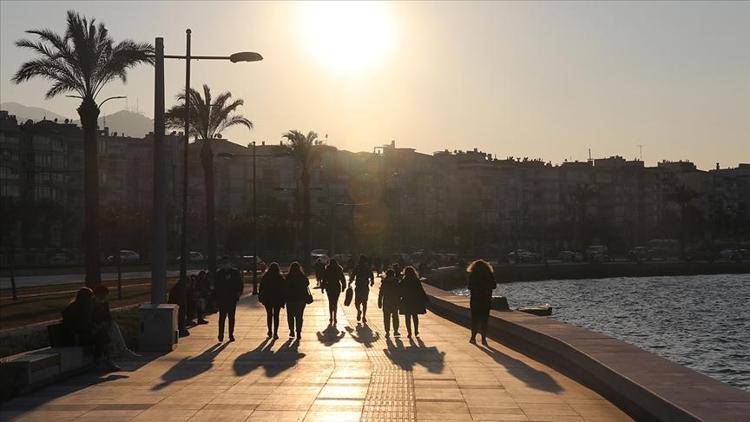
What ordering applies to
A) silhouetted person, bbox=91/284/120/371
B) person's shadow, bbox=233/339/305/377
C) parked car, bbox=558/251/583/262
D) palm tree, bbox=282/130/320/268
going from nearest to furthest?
silhouetted person, bbox=91/284/120/371, person's shadow, bbox=233/339/305/377, palm tree, bbox=282/130/320/268, parked car, bbox=558/251/583/262

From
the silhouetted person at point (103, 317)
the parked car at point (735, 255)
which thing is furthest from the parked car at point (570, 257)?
the silhouetted person at point (103, 317)

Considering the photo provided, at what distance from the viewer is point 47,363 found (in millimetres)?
13016

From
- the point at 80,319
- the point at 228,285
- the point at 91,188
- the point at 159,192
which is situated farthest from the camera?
the point at 91,188

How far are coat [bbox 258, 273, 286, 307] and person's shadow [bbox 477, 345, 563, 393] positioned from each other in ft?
17.5

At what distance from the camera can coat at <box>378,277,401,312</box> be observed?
72.3ft

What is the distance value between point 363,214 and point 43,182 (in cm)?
4560

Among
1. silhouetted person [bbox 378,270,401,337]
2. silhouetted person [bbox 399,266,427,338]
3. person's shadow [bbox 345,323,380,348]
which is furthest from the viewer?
silhouetted person [bbox 378,270,401,337]

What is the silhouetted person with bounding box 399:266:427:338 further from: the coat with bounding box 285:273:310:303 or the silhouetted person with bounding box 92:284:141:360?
the silhouetted person with bounding box 92:284:141:360

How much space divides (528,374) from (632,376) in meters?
3.17

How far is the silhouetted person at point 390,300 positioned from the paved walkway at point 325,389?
9.17 feet

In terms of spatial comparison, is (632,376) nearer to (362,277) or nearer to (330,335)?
(330,335)

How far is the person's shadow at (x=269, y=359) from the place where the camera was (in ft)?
49.4

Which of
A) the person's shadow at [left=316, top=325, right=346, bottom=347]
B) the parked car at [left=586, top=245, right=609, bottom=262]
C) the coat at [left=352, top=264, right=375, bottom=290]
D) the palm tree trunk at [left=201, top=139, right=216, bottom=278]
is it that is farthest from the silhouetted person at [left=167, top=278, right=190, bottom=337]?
the parked car at [left=586, top=245, right=609, bottom=262]

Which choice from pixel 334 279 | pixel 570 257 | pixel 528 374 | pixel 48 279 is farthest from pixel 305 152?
pixel 570 257
